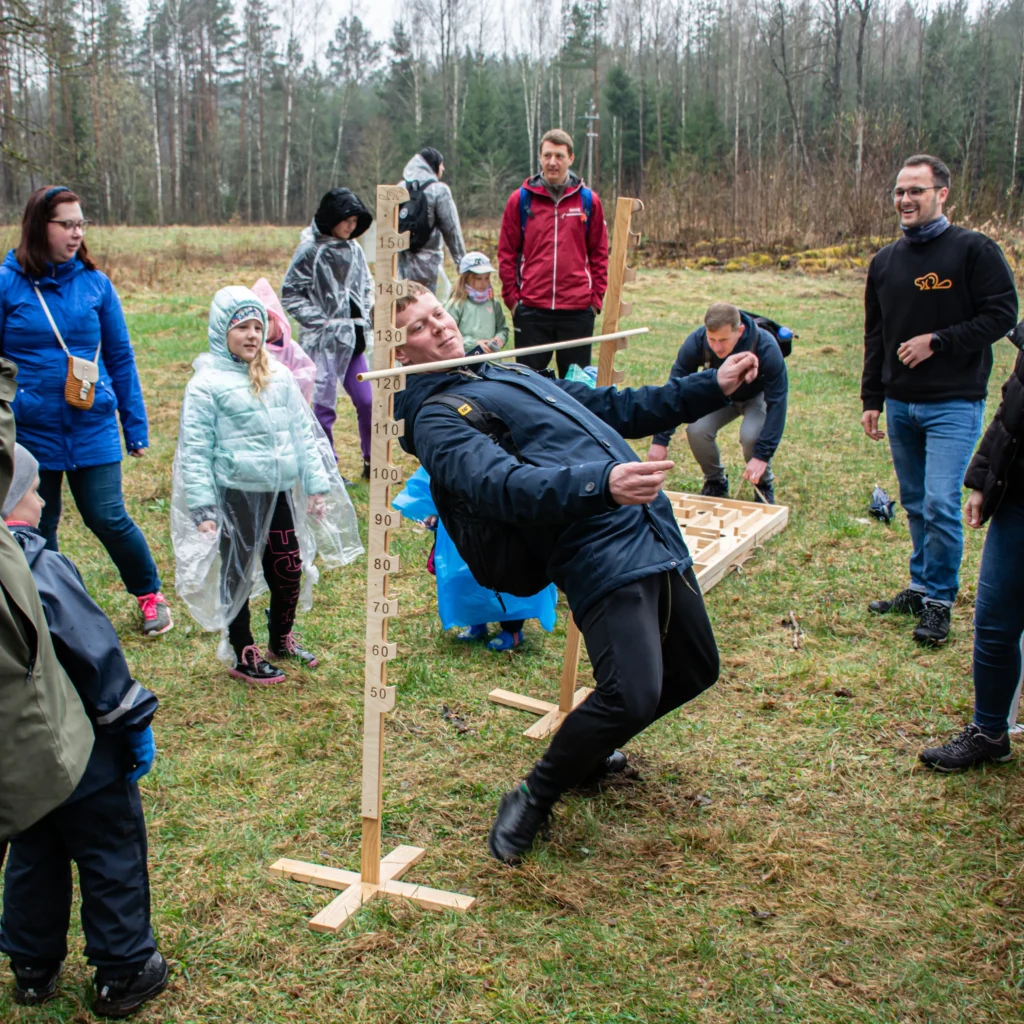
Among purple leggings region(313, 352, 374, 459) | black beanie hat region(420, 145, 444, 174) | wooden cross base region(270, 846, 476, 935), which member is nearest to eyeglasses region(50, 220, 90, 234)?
purple leggings region(313, 352, 374, 459)

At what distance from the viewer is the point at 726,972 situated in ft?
8.40

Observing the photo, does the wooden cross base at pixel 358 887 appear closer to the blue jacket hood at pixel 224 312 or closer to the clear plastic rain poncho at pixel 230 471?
the clear plastic rain poncho at pixel 230 471

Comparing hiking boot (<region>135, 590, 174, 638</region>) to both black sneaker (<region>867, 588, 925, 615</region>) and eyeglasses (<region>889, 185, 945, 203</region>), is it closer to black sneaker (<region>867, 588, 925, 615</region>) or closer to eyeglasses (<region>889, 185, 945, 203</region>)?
black sneaker (<region>867, 588, 925, 615</region>)

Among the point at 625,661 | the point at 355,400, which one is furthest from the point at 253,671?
the point at 355,400

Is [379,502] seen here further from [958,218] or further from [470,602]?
[958,218]

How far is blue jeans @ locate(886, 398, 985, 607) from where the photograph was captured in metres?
4.55

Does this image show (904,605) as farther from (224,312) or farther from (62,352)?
(62,352)

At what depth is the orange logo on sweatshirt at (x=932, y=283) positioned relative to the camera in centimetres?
452

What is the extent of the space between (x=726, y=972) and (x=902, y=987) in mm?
445

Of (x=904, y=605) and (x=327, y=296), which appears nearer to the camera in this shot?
(x=904, y=605)

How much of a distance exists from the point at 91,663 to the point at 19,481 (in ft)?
1.55

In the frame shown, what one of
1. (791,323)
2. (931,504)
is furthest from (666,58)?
(931,504)

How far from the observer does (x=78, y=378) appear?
14.3 ft

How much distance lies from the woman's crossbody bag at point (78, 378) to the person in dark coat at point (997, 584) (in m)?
3.67
